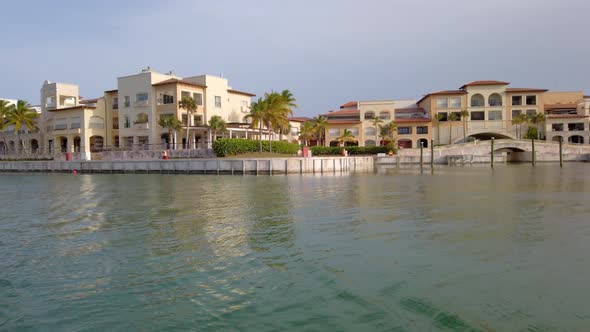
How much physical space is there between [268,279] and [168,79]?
65.0 metres

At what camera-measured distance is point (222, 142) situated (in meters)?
56.1

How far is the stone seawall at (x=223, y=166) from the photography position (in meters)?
50.6

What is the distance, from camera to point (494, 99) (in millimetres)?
95562

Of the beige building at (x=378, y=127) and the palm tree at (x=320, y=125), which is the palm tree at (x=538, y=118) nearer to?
the beige building at (x=378, y=127)

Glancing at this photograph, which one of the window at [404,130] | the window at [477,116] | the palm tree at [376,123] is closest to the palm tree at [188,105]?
the palm tree at [376,123]

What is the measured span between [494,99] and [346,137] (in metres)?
34.4

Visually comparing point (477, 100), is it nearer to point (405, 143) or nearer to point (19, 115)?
point (405, 143)

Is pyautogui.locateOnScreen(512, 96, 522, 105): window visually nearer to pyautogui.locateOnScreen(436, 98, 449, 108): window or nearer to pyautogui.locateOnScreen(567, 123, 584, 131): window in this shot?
pyautogui.locateOnScreen(567, 123, 584, 131): window

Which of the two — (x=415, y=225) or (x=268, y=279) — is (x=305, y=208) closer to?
(x=415, y=225)

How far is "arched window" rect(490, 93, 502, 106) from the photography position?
312 ft

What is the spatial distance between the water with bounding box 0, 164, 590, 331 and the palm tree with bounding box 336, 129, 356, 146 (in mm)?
72464

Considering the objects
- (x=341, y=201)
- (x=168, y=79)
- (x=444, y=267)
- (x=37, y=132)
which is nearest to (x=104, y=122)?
(x=168, y=79)

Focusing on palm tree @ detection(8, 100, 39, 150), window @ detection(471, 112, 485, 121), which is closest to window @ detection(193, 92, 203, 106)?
palm tree @ detection(8, 100, 39, 150)

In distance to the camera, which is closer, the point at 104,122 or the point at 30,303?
the point at 30,303
